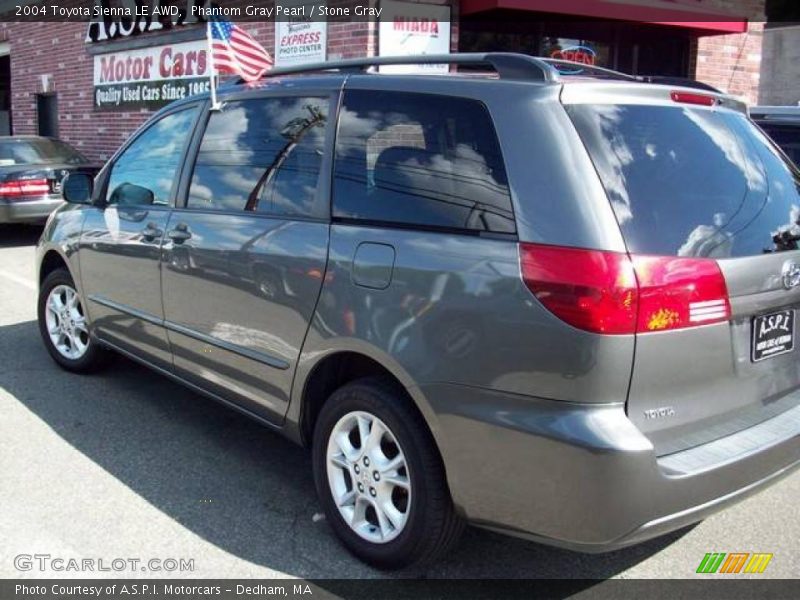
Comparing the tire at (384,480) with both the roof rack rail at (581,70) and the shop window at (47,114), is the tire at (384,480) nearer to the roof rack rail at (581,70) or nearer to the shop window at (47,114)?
the roof rack rail at (581,70)

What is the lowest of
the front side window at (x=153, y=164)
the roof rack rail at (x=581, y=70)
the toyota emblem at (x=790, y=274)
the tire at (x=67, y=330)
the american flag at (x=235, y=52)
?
the tire at (x=67, y=330)

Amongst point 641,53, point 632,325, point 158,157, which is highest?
point 641,53

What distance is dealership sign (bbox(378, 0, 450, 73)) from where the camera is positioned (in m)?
9.07

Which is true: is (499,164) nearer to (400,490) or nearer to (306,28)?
(400,490)

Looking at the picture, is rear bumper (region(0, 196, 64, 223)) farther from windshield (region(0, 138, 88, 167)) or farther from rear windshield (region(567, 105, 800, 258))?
rear windshield (region(567, 105, 800, 258))

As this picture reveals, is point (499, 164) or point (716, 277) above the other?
point (499, 164)

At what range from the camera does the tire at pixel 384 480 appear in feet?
9.10

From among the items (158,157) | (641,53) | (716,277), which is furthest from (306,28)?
(716,277)

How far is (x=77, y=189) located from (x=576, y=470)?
3.76 meters

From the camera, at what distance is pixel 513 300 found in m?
2.48

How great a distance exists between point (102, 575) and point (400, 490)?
1162 mm

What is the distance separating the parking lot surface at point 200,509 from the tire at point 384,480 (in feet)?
0.50

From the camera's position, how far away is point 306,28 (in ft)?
32.2

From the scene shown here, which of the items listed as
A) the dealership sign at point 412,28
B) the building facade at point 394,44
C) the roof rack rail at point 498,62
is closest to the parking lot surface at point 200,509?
the roof rack rail at point 498,62
